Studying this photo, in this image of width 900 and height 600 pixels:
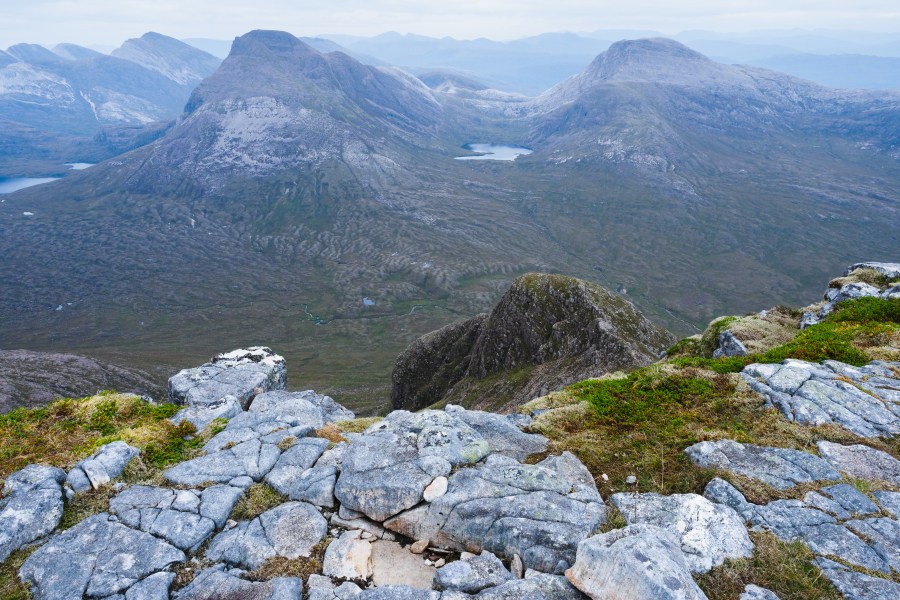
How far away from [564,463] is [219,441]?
1304 cm

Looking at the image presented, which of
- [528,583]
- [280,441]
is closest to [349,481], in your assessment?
[280,441]

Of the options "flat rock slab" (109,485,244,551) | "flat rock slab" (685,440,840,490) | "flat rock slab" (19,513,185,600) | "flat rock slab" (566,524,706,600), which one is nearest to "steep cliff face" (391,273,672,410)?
"flat rock slab" (685,440,840,490)

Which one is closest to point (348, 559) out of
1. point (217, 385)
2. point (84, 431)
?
point (84, 431)

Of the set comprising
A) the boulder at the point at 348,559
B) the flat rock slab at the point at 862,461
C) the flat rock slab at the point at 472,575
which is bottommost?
the boulder at the point at 348,559

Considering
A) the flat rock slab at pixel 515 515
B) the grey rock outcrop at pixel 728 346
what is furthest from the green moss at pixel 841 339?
the flat rock slab at pixel 515 515

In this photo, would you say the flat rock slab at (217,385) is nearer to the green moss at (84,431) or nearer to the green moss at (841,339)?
the green moss at (84,431)

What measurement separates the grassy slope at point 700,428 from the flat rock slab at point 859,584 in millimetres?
269

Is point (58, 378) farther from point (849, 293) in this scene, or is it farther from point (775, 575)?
point (849, 293)

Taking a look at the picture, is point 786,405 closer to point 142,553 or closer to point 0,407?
point 142,553

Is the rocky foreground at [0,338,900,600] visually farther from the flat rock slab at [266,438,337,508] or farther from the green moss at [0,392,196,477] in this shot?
the green moss at [0,392,196,477]

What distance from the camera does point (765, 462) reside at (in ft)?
48.6

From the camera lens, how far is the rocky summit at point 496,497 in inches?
443

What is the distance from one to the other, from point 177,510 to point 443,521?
8042mm

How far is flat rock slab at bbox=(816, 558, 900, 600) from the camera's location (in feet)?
33.1
